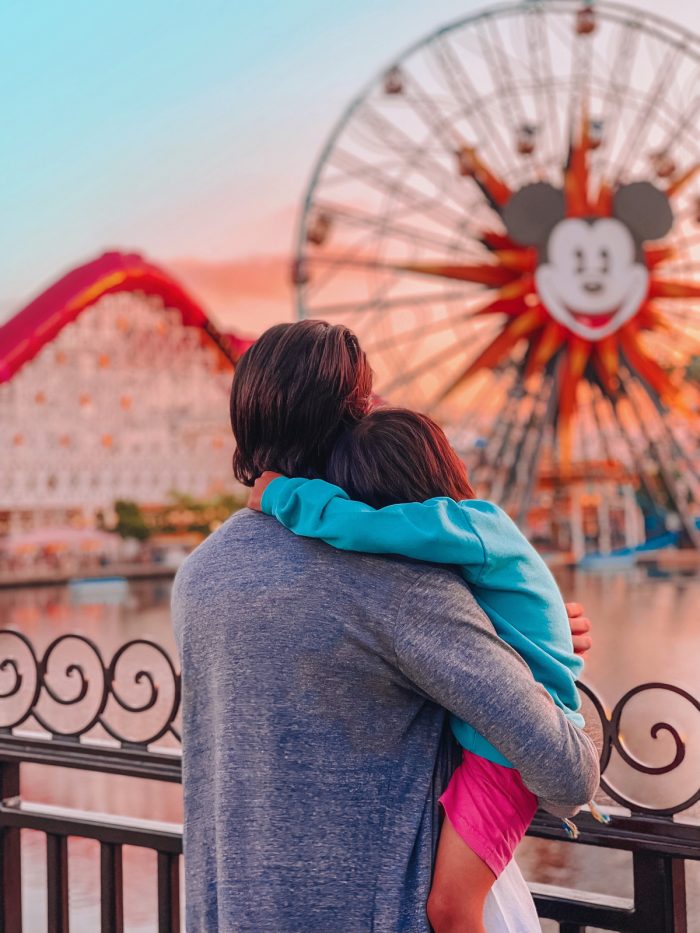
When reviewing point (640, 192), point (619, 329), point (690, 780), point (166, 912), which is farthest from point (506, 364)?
point (166, 912)

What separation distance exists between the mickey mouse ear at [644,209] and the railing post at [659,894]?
62.3 feet

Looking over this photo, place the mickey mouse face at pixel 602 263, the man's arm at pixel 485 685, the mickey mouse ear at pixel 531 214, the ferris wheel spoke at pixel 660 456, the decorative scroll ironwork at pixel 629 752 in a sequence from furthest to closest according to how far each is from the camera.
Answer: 1. the ferris wheel spoke at pixel 660 456
2. the mickey mouse face at pixel 602 263
3. the mickey mouse ear at pixel 531 214
4. the decorative scroll ironwork at pixel 629 752
5. the man's arm at pixel 485 685

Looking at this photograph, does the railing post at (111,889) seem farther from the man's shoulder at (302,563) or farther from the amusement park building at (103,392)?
the amusement park building at (103,392)

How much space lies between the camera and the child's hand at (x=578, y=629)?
125 cm

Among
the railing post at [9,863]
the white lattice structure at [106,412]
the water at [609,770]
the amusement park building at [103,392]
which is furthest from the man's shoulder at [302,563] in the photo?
the white lattice structure at [106,412]

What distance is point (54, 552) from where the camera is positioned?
1239 inches

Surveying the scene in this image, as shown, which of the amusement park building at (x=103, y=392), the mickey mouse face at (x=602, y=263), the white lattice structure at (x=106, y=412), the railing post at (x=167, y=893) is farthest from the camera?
the white lattice structure at (x=106, y=412)

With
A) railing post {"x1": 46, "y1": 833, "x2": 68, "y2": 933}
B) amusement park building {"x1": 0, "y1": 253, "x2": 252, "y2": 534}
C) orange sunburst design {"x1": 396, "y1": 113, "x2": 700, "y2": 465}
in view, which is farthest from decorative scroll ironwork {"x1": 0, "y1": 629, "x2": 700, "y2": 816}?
amusement park building {"x1": 0, "y1": 253, "x2": 252, "y2": 534}

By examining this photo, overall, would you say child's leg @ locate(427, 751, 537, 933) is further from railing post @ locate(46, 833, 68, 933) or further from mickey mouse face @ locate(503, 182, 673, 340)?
mickey mouse face @ locate(503, 182, 673, 340)

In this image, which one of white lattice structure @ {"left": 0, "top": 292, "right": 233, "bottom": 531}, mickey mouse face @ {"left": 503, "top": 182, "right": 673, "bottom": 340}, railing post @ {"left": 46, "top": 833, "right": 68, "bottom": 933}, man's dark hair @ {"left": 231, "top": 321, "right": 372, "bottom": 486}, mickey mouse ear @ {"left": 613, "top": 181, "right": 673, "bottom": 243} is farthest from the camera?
white lattice structure @ {"left": 0, "top": 292, "right": 233, "bottom": 531}

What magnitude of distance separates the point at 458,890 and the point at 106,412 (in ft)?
99.4

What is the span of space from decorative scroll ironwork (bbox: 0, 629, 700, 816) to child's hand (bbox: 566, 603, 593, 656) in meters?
0.08

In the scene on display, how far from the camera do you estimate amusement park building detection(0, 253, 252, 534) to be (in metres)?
27.3

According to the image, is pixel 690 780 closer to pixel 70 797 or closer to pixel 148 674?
pixel 70 797
